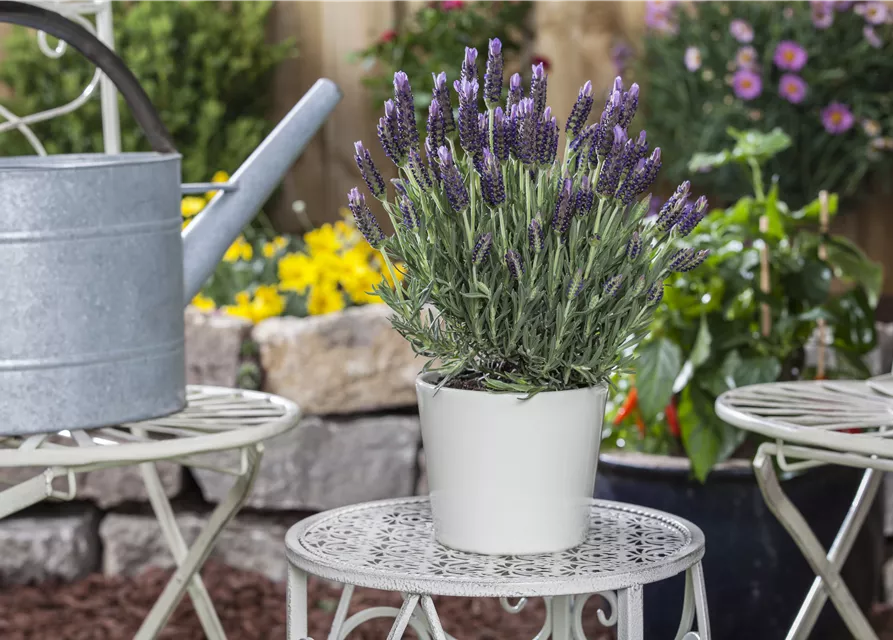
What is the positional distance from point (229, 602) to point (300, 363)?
504 mm

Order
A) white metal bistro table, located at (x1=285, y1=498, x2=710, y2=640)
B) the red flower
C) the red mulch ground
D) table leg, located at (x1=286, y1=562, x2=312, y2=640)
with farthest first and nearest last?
the red flower, the red mulch ground, table leg, located at (x1=286, y1=562, x2=312, y2=640), white metal bistro table, located at (x1=285, y1=498, x2=710, y2=640)

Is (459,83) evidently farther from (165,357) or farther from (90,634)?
(90,634)

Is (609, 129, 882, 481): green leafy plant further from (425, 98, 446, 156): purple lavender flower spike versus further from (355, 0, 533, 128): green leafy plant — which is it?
(355, 0, 533, 128): green leafy plant

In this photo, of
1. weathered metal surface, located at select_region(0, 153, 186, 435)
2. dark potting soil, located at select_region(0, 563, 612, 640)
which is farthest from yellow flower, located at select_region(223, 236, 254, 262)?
weathered metal surface, located at select_region(0, 153, 186, 435)

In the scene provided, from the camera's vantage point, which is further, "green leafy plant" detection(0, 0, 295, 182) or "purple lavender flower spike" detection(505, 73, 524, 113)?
"green leafy plant" detection(0, 0, 295, 182)

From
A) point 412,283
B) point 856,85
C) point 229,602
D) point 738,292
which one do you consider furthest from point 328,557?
point 856,85

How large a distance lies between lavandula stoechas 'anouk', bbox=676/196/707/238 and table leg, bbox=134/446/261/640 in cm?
56

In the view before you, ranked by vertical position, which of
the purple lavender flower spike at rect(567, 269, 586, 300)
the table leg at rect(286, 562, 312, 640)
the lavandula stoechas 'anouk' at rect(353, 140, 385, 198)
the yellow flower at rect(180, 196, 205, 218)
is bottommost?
the table leg at rect(286, 562, 312, 640)

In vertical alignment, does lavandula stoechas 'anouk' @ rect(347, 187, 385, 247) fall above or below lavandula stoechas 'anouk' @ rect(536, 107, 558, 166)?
below

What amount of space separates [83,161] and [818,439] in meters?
0.83

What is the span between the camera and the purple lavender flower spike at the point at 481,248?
1.01 meters

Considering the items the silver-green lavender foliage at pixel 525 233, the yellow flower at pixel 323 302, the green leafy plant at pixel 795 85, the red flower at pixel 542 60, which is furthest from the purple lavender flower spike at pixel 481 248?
the red flower at pixel 542 60

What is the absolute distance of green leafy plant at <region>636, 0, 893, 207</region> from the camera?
10.3 ft

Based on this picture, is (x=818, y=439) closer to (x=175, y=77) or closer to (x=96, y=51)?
(x=96, y=51)
